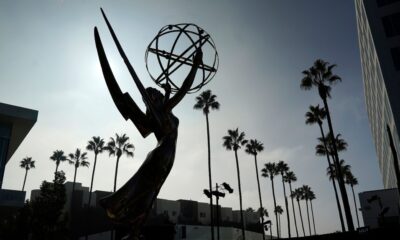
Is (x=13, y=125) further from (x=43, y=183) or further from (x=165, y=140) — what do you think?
(x=165, y=140)

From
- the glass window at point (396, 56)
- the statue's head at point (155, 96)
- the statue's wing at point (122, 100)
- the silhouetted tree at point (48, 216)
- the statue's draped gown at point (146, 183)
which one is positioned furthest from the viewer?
the glass window at point (396, 56)

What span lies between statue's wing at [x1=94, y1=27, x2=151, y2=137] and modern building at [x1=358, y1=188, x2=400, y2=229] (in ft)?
120

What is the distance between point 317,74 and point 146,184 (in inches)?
984

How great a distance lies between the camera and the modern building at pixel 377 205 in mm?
35969

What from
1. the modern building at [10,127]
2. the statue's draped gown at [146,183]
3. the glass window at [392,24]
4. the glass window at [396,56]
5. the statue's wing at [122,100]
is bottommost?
the statue's draped gown at [146,183]

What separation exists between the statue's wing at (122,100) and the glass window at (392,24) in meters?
31.2

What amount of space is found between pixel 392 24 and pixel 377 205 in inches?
819

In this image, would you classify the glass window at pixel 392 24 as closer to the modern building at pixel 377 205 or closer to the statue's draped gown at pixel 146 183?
the modern building at pixel 377 205

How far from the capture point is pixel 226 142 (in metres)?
44.8

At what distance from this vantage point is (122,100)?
7.21m

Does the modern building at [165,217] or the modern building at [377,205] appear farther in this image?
the modern building at [165,217]

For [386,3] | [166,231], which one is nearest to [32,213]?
[166,231]

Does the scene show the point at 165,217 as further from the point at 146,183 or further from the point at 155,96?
the point at 146,183

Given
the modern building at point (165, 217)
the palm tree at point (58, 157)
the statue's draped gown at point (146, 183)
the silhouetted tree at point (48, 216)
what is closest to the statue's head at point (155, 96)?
the statue's draped gown at point (146, 183)
